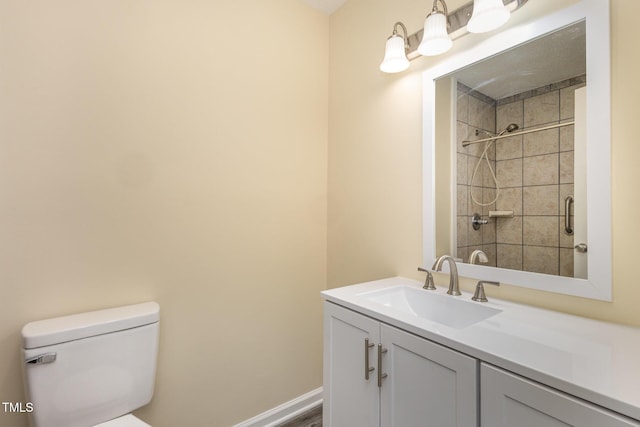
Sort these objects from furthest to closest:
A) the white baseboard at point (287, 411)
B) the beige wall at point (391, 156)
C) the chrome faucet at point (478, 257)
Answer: the white baseboard at point (287, 411) → the chrome faucet at point (478, 257) → the beige wall at point (391, 156)

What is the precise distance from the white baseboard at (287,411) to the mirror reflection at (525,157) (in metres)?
1.32

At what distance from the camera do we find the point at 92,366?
110 centimetres

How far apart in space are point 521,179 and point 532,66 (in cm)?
42

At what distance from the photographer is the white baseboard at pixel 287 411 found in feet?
5.50

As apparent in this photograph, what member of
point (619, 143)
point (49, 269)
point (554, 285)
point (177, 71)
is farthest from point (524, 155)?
point (49, 269)

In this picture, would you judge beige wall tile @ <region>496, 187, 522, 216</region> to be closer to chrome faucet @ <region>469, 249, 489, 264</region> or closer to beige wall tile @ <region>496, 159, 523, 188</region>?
beige wall tile @ <region>496, 159, 523, 188</region>

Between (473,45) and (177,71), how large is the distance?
52.9 inches

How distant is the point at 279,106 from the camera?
1777 mm

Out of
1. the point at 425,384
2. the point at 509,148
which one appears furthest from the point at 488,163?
the point at 425,384

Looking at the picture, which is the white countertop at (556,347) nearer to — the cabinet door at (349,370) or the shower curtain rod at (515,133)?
the cabinet door at (349,370)

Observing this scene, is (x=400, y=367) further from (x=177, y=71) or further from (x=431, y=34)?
(x=177, y=71)

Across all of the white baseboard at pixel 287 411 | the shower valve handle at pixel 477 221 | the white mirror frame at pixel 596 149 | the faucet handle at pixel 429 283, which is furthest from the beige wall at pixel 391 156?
the white baseboard at pixel 287 411

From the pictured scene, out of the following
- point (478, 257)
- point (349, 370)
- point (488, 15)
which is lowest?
point (349, 370)

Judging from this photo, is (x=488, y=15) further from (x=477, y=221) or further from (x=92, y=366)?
(x=92, y=366)
